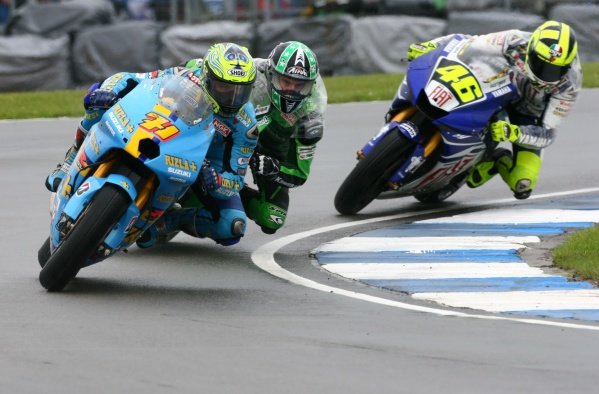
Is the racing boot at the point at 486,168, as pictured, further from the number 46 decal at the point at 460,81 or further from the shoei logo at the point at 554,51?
the shoei logo at the point at 554,51

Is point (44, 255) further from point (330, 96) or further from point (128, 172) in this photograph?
point (330, 96)

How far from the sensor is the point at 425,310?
24.6ft

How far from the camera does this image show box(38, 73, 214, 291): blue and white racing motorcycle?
7.46 metres

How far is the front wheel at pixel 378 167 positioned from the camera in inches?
421

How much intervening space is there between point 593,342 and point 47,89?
16587 mm

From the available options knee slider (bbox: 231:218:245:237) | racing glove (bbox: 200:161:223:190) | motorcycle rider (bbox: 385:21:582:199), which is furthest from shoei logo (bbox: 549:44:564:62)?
racing glove (bbox: 200:161:223:190)

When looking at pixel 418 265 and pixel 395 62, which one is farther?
pixel 395 62

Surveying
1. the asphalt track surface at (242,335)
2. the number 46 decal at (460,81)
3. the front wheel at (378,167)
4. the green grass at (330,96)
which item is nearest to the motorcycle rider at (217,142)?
the asphalt track surface at (242,335)

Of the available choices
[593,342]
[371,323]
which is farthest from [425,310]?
[593,342]

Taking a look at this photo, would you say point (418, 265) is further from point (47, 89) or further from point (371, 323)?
Result: point (47, 89)

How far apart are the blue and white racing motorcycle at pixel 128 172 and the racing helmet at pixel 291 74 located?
1041 millimetres

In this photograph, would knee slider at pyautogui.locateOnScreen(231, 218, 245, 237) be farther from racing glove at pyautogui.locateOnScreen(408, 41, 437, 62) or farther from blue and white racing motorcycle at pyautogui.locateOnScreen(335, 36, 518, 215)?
racing glove at pyautogui.locateOnScreen(408, 41, 437, 62)

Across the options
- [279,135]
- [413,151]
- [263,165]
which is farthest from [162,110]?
[413,151]

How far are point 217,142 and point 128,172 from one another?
102 centimetres
